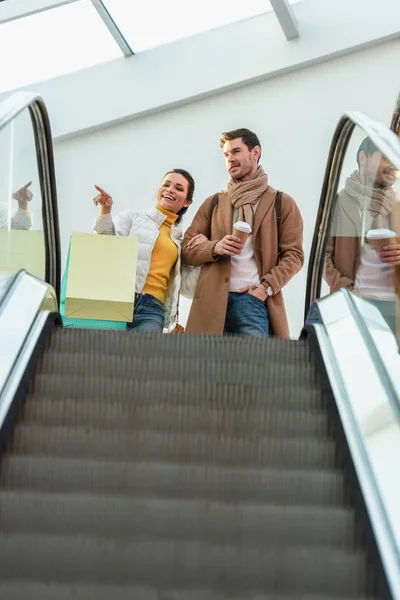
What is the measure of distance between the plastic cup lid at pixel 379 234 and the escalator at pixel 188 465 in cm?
34

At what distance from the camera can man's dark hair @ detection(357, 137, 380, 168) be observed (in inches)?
164

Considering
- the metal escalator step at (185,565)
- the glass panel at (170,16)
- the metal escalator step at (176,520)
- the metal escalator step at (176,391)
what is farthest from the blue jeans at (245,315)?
the glass panel at (170,16)

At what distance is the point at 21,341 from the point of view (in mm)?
3932

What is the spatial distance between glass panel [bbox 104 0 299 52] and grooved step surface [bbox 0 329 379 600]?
27.3 feet

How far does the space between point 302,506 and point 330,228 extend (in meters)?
2.94

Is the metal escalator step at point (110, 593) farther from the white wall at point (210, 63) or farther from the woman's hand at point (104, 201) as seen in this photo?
the white wall at point (210, 63)

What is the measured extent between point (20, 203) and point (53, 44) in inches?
300

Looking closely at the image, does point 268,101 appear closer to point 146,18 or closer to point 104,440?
point 146,18

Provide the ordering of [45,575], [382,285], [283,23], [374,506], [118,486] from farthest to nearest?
[283,23], [382,285], [118,486], [374,506], [45,575]

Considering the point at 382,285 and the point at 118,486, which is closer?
the point at 118,486

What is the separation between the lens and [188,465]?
316 centimetres

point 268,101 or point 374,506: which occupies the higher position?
point 268,101

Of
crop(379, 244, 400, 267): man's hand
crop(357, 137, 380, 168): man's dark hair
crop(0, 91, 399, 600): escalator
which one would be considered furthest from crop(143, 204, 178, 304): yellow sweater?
crop(379, 244, 400, 267): man's hand

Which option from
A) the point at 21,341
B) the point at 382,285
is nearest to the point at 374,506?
the point at 382,285
